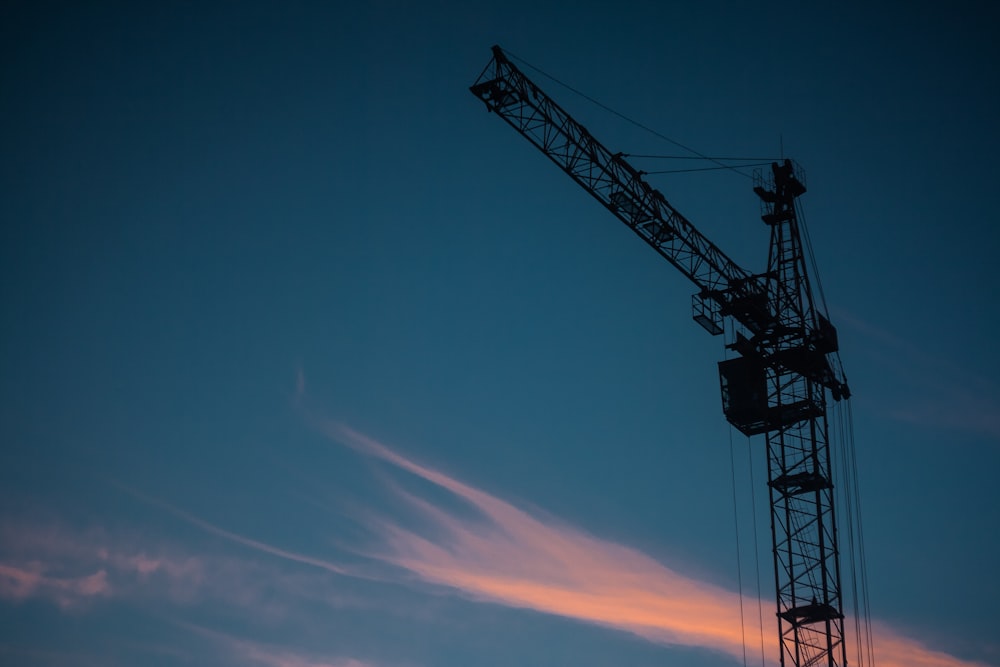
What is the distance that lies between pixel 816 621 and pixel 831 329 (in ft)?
51.9

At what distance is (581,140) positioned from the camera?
70750mm

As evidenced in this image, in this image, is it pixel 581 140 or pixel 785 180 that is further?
pixel 785 180

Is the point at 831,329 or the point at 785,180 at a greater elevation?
the point at 785,180

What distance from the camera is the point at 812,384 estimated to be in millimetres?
73375

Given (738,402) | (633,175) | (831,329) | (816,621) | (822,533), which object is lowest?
(816,621)

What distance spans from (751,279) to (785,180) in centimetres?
697

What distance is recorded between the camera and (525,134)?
231 feet

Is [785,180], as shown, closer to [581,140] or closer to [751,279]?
[751,279]

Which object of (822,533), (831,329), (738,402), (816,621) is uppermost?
(831,329)

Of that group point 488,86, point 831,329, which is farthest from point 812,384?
point 488,86

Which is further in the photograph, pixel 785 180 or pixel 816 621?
pixel 785 180

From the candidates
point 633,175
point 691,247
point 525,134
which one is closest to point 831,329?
point 691,247

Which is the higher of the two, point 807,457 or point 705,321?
point 705,321

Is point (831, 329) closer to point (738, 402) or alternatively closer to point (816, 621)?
point (738, 402)
